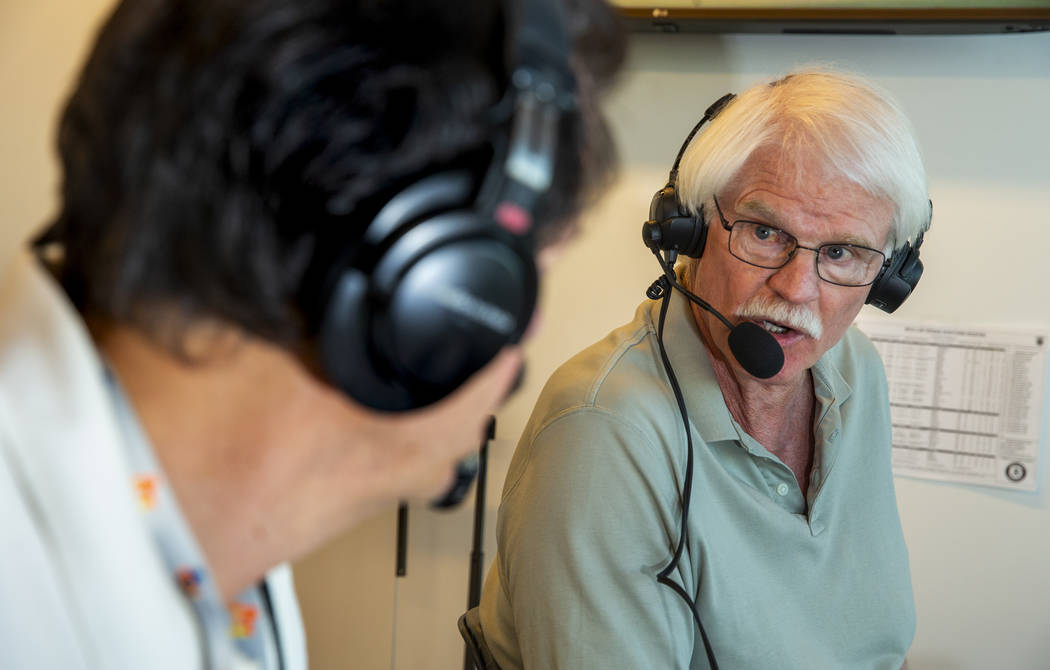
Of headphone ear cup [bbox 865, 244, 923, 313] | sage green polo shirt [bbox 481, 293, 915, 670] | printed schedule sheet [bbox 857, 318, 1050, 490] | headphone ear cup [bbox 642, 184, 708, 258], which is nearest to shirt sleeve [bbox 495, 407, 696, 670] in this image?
sage green polo shirt [bbox 481, 293, 915, 670]

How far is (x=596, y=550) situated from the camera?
1.04 meters

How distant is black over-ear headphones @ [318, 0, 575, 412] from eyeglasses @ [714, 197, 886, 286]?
735 millimetres

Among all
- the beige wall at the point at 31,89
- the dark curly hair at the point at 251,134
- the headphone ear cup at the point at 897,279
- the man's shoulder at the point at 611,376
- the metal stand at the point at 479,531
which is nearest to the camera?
the dark curly hair at the point at 251,134

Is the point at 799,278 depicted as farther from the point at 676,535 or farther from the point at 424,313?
the point at 424,313

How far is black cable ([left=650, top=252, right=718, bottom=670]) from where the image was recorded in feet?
3.46

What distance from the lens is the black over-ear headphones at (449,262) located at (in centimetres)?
49

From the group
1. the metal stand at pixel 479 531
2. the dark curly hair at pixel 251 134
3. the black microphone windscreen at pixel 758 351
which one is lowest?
the metal stand at pixel 479 531

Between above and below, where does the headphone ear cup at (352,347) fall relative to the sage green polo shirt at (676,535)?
above

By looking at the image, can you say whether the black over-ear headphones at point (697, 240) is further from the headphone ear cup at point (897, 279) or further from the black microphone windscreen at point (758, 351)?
the black microphone windscreen at point (758, 351)

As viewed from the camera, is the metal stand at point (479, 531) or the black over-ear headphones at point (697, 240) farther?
the metal stand at point (479, 531)

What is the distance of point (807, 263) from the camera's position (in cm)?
120

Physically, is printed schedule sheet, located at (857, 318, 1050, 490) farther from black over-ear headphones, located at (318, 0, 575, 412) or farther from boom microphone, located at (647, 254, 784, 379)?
black over-ear headphones, located at (318, 0, 575, 412)

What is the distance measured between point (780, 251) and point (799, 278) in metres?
0.04

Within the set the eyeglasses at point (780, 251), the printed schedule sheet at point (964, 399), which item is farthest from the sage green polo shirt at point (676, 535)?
the printed schedule sheet at point (964, 399)
